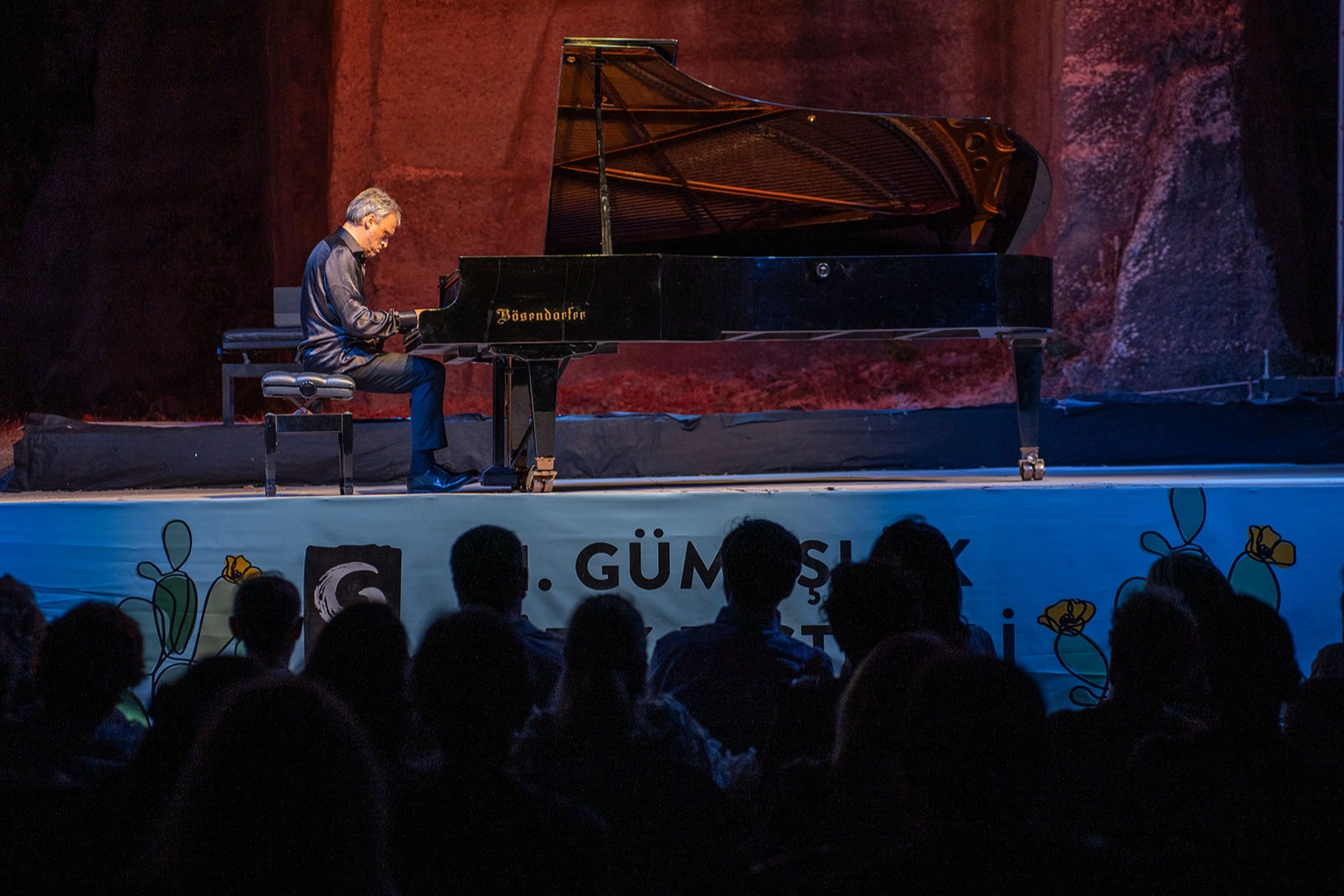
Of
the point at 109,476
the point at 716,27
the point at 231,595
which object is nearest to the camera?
the point at 231,595

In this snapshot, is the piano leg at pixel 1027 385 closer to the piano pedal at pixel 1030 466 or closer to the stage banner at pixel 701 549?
the piano pedal at pixel 1030 466

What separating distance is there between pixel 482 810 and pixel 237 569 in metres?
2.68

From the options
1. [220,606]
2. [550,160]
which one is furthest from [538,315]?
[550,160]

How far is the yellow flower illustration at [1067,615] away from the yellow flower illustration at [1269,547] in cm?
57

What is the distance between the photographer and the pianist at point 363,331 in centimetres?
479

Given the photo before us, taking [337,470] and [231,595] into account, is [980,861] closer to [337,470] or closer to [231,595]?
[231,595]

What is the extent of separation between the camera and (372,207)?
15.9 ft

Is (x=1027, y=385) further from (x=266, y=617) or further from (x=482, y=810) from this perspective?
(x=482, y=810)

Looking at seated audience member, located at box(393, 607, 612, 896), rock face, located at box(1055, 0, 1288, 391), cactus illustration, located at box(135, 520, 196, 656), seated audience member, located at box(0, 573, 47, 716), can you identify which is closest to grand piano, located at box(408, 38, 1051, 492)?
cactus illustration, located at box(135, 520, 196, 656)

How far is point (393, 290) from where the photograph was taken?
9.32 m

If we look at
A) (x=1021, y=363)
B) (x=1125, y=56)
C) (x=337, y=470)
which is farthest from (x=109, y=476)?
(x=1125, y=56)

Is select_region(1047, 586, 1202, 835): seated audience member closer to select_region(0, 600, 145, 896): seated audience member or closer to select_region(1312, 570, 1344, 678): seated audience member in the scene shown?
select_region(1312, 570, 1344, 678): seated audience member

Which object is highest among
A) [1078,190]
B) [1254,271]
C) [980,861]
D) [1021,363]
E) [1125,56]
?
[1125,56]

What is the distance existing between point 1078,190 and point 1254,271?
1349 millimetres
